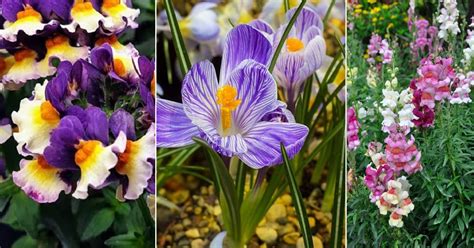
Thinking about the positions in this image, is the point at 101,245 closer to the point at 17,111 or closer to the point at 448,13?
the point at 17,111

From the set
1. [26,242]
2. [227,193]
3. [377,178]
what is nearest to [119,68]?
[227,193]

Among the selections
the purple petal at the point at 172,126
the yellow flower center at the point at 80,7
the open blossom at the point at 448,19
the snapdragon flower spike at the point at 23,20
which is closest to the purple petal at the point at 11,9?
the snapdragon flower spike at the point at 23,20

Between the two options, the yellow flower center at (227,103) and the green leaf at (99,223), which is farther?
the green leaf at (99,223)

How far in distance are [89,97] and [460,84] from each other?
0.72m

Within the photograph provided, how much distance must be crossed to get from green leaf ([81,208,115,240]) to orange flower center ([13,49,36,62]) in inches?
13.3

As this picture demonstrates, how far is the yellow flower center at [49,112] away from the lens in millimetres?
Answer: 1274

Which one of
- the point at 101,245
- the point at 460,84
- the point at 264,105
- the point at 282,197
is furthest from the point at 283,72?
the point at 101,245

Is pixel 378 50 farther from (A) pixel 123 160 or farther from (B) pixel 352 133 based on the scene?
(A) pixel 123 160

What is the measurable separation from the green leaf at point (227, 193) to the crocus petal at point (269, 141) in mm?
46

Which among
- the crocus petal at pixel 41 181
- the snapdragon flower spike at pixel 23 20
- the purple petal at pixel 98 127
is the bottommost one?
the crocus petal at pixel 41 181

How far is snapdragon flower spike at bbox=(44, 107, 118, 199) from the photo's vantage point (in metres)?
1.23

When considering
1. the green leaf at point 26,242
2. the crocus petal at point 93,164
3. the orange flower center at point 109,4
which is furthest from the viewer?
the green leaf at point 26,242

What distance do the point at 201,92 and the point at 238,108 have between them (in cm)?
7

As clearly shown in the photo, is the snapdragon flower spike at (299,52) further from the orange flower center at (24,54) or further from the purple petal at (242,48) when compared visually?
the orange flower center at (24,54)
